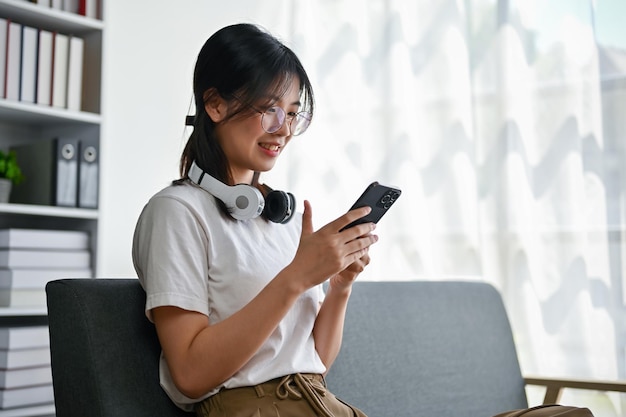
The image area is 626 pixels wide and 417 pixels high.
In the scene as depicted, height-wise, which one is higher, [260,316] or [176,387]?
[260,316]

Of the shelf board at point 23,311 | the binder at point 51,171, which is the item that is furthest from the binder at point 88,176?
the shelf board at point 23,311

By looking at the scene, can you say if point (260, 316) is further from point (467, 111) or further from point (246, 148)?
point (467, 111)

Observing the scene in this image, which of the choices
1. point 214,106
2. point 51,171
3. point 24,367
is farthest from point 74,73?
point 214,106

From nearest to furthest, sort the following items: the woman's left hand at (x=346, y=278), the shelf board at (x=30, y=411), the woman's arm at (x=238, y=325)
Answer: the woman's arm at (x=238, y=325), the woman's left hand at (x=346, y=278), the shelf board at (x=30, y=411)

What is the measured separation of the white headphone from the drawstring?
29 centimetres

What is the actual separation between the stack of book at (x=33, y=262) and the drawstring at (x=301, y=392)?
1533mm

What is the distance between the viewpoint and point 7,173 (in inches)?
104

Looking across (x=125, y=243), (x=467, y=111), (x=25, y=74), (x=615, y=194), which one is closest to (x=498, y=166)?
(x=467, y=111)

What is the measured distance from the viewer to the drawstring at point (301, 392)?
4.22 ft

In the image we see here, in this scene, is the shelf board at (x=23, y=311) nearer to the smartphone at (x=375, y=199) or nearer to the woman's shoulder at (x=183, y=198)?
the woman's shoulder at (x=183, y=198)

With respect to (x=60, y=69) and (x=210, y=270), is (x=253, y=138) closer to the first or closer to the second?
(x=210, y=270)

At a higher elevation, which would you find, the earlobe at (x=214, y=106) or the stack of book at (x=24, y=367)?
the earlobe at (x=214, y=106)

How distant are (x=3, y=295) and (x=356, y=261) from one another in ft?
5.24

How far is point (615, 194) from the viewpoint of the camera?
8.38 feet
